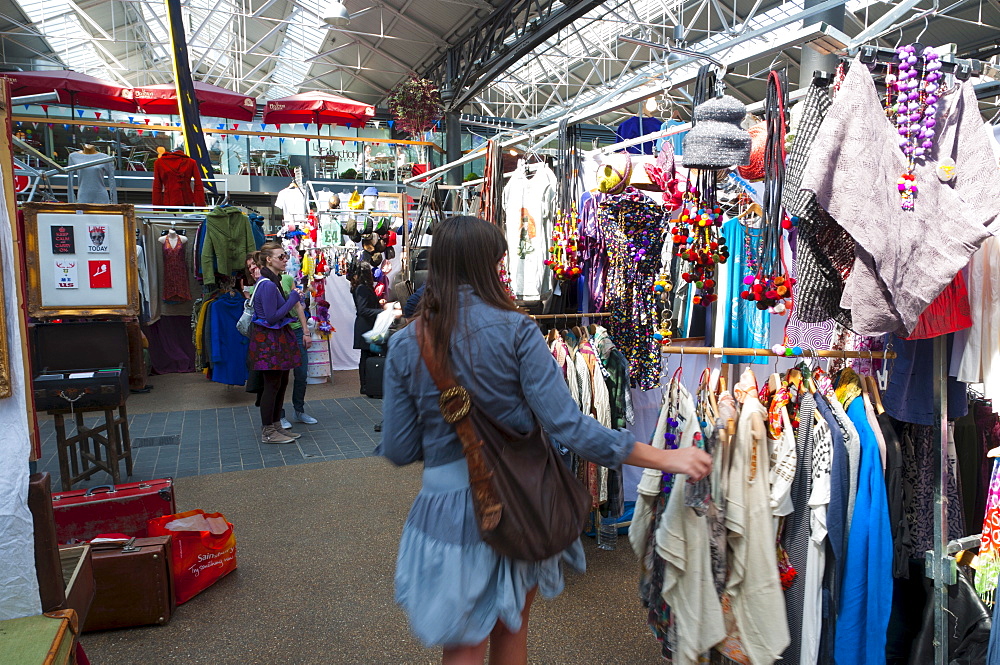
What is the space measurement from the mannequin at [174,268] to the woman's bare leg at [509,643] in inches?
324

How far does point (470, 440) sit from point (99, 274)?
386cm

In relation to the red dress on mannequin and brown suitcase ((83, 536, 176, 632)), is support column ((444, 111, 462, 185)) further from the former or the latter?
brown suitcase ((83, 536, 176, 632))

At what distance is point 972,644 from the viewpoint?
1.92m

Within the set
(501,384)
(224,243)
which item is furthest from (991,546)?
(224,243)

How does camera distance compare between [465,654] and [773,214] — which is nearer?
[465,654]

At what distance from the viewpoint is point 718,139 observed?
204 centimetres

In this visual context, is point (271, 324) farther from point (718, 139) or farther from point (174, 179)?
point (174, 179)

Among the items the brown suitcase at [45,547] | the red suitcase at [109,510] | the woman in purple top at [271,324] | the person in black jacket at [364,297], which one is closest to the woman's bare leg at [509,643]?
the brown suitcase at [45,547]

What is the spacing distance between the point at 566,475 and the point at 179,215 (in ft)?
26.0

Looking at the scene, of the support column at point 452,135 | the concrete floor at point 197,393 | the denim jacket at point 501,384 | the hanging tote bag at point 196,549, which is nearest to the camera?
the denim jacket at point 501,384

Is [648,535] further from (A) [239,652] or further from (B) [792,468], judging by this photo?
(A) [239,652]

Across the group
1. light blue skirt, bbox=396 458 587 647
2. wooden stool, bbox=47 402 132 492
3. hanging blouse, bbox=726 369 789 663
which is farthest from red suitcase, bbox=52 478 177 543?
hanging blouse, bbox=726 369 789 663

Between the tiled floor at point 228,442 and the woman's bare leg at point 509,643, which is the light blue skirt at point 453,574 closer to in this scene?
the woman's bare leg at point 509,643

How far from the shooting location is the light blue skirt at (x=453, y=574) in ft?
5.13
